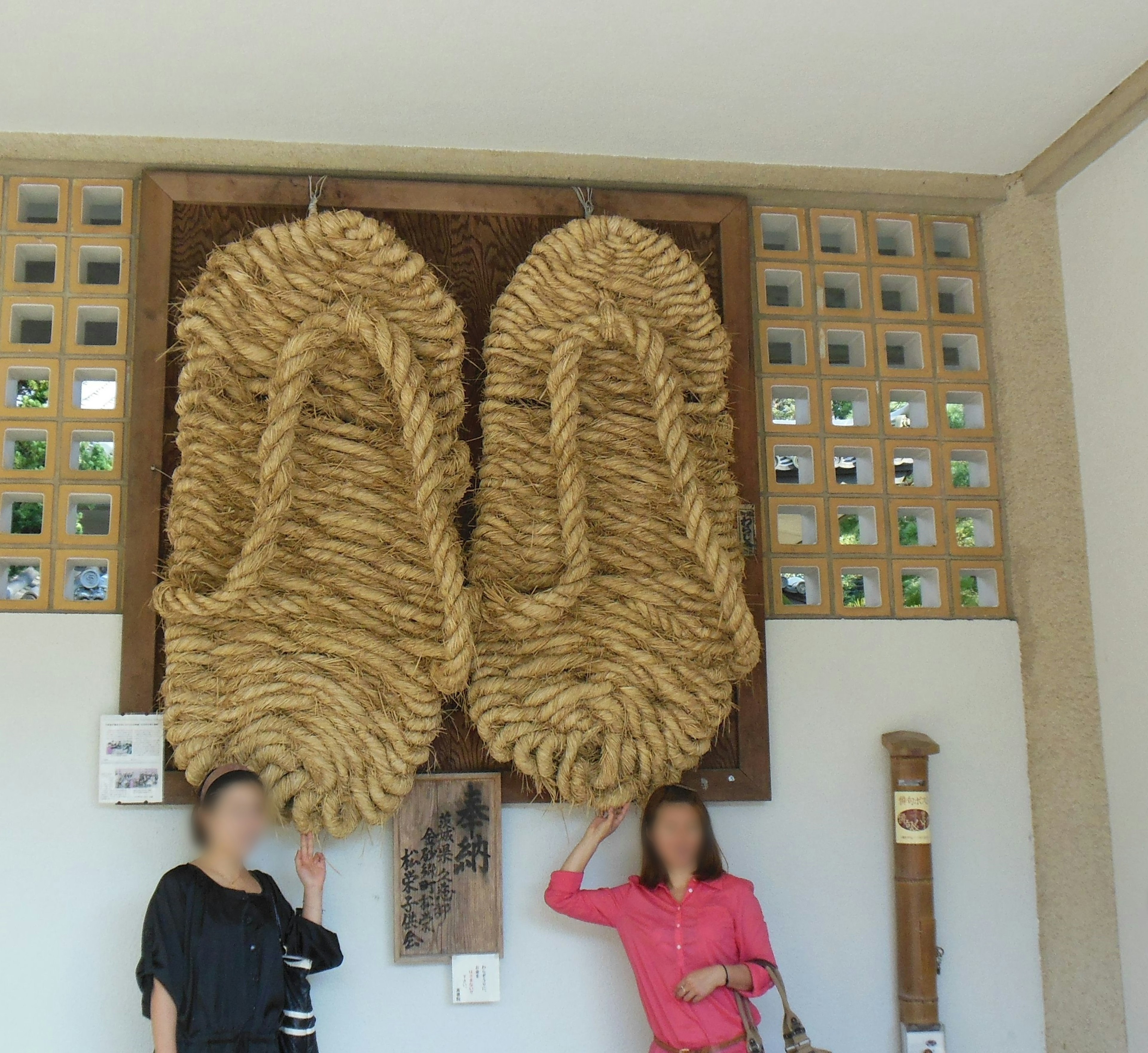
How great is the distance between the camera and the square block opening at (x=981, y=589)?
1.87m

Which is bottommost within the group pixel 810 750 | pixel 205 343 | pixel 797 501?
pixel 810 750

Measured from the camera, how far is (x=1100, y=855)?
1.74 m

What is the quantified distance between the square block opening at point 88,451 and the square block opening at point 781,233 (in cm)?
119

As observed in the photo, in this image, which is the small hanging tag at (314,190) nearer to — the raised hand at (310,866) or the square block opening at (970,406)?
the raised hand at (310,866)

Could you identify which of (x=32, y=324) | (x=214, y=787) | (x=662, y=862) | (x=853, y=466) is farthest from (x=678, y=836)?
(x=32, y=324)

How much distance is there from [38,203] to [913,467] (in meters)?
1.64

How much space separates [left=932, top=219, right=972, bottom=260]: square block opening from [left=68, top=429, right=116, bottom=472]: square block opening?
59.6 inches

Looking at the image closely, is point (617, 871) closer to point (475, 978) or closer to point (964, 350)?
point (475, 978)

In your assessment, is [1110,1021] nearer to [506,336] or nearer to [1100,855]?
[1100,855]

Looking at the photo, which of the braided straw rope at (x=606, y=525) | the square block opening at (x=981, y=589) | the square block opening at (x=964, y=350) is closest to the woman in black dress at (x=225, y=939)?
the braided straw rope at (x=606, y=525)

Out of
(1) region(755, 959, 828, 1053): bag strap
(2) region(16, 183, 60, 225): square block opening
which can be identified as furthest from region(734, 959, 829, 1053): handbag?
(2) region(16, 183, 60, 225): square block opening

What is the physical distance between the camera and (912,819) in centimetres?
171

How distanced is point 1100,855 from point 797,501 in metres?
0.77

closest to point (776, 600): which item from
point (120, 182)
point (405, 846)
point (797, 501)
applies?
point (797, 501)
